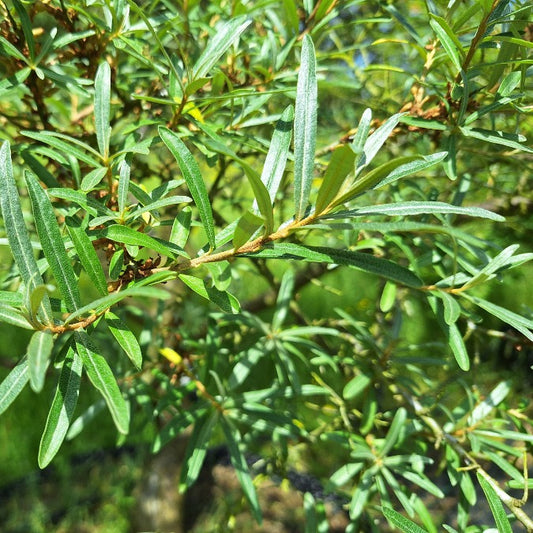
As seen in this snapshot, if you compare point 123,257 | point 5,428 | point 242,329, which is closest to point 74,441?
point 5,428

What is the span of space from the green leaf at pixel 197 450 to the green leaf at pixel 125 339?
0.41 meters

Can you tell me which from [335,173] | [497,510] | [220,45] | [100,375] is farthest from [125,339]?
[497,510]

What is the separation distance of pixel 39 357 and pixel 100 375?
0.30 ft

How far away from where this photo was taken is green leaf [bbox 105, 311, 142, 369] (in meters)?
0.49

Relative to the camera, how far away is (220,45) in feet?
1.99

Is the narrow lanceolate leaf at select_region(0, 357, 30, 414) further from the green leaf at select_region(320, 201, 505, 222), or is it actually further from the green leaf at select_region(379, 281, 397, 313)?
the green leaf at select_region(379, 281, 397, 313)

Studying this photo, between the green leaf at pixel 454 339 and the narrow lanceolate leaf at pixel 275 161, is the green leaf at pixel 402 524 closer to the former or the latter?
the green leaf at pixel 454 339

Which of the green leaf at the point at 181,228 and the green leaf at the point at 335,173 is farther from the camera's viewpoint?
the green leaf at the point at 181,228

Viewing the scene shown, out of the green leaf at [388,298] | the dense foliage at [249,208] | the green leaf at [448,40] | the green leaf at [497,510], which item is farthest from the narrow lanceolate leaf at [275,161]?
the green leaf at [497,510]

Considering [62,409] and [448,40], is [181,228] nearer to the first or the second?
[62,409]

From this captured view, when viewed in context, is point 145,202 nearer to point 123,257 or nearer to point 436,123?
point 123,257

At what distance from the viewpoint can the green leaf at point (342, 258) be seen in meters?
0.49

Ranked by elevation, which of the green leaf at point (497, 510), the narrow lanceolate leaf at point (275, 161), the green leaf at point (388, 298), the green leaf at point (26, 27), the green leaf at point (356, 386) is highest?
the green leaf at point (26, 27)

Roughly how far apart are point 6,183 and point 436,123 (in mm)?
513
